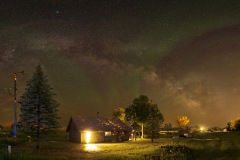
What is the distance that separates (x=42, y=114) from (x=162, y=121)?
61244mm

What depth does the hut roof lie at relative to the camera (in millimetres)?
69875

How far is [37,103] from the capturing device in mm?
52188

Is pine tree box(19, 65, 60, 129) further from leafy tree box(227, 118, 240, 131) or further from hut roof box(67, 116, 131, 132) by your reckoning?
leafy tree box(227, 118, 240, 131)

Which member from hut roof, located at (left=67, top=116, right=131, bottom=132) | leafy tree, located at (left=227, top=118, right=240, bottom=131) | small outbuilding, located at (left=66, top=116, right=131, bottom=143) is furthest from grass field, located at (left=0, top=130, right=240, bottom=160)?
leafy tree, located at (left=227, top=118, right=240, bottom=131)

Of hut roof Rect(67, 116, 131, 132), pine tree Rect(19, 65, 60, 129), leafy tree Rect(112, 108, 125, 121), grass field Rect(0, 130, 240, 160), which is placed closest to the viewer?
grass field Rect(0, 130, 240, 160)

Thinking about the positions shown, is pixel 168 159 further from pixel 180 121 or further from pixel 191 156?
pixel 180 121

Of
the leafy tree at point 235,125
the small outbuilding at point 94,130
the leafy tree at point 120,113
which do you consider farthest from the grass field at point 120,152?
the leafy tree at point 120,113

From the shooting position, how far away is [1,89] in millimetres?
45344

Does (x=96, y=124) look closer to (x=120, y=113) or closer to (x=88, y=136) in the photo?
(x=88, y=136)

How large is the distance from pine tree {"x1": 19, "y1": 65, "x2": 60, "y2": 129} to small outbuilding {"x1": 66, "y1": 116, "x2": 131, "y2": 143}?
16.5 meters

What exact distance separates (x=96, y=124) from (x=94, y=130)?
365 cm

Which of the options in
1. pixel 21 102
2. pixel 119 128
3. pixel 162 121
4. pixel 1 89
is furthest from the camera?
pixel 162 121

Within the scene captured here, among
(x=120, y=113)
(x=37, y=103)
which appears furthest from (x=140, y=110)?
(x=37, y=103)

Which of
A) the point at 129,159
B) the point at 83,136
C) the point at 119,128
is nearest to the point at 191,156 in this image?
the point at 129,159
